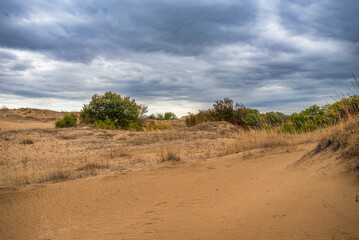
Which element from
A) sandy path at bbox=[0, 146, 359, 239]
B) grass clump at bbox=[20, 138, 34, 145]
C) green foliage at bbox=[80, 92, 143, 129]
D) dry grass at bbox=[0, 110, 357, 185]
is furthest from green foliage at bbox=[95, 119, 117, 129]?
sandy path at bbox=[0, 146, 359, 239]

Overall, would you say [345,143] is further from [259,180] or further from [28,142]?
[28,142]

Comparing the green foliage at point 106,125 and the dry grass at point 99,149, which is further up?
the green foliage at point 106,125

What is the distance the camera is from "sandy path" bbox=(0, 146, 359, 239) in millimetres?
3732

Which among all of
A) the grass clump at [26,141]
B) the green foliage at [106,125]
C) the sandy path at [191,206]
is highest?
the green foliage at [106,125]

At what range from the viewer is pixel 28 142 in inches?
559

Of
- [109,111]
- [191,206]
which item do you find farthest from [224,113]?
[191,206]

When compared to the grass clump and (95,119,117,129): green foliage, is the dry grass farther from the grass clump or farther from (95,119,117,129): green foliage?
(95,119,117,129): green foliage

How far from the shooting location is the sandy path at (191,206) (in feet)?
12.2

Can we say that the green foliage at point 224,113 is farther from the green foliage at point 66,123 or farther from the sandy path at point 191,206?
the sandy path at point 191,206

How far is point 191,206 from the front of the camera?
16.9ft

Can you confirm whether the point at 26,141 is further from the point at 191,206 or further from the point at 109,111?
the point at 191,206

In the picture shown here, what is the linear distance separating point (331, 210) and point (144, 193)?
376 cm

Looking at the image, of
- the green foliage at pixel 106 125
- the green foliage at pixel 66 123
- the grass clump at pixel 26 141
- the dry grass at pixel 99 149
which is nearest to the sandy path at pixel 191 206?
the dry grass at pixel 99 149

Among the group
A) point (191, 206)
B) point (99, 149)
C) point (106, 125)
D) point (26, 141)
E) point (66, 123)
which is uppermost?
point (66, 123)
